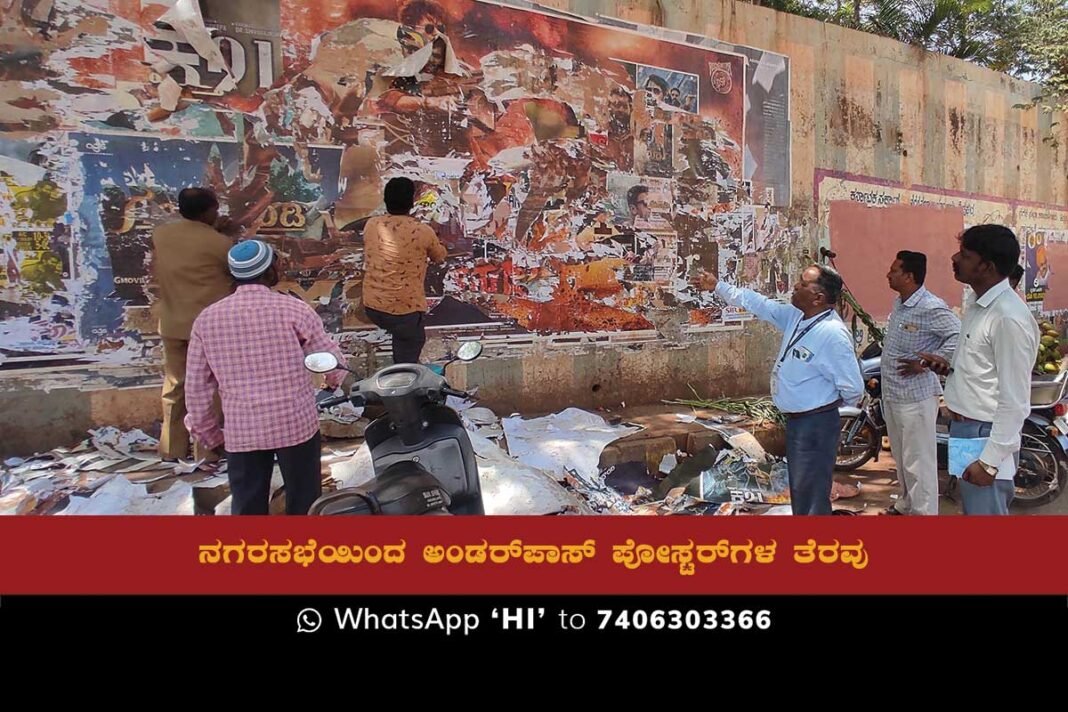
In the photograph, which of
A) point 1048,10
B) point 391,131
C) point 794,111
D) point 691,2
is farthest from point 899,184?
point 391,131

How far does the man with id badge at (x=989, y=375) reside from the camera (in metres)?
2.58

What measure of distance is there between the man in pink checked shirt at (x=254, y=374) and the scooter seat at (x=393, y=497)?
0.45 metres

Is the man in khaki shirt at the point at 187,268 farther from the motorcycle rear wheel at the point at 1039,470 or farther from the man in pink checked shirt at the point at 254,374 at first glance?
the motorcycle rear wheel at the point at 1039,470

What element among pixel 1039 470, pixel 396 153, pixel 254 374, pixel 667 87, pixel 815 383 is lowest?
pixel 1039 470

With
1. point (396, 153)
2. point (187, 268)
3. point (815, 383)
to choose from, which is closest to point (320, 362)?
point (187, 268)

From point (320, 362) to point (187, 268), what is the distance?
1744mm

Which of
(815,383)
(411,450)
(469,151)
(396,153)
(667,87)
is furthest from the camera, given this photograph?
(667,87)

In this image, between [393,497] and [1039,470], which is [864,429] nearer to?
[1039,470]

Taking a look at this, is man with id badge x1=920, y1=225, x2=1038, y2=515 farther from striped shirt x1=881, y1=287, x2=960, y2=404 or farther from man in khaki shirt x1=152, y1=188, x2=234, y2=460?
man in khaki shirt x1=152, y1=188, x2=234, y2=460

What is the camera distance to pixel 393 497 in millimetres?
2480

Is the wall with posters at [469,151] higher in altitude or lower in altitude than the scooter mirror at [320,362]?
higher

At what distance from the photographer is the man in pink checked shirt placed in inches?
103


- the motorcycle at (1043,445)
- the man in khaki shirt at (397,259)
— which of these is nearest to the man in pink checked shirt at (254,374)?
the man in khaki shirt at (397,259)

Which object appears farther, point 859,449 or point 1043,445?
point 859,449
